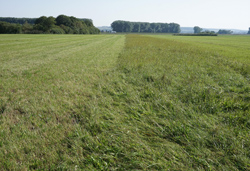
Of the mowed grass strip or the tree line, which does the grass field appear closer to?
the mowed grass strip

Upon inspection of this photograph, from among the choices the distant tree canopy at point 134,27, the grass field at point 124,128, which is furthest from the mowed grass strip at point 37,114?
the distant tree canopy at point 134,27

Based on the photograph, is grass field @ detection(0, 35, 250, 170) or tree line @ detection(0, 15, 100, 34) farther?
tree line @ detection(0, 15, 100, 34)

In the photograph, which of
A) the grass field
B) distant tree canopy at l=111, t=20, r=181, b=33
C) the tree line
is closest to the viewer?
the grass field

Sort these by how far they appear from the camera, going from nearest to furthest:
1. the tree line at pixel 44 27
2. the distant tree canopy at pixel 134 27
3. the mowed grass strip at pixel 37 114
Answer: the mowed grass strip at pixel 37 114 < the tree line at pixel 44 27 < the distant tree canopy at pixel 134 27

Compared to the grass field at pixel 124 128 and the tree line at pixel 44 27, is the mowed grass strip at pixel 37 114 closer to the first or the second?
the grass field at pixel 124 128

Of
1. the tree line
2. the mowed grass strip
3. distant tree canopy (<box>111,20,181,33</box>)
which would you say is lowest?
the mowed grass strip

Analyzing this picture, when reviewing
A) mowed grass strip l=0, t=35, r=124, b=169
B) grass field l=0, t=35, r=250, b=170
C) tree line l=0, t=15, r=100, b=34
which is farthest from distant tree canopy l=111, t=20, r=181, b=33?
grass field l=0, t=35, r=250, b=170

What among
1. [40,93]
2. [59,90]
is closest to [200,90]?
[59,90]

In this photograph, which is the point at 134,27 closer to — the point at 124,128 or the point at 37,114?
the point at 37,114

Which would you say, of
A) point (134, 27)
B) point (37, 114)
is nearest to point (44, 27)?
point (37, 114)

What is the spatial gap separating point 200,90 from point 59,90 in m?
4.48

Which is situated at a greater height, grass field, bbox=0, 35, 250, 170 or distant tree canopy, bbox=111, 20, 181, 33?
distant tree canopy, bbox=111, 20, 181, 33

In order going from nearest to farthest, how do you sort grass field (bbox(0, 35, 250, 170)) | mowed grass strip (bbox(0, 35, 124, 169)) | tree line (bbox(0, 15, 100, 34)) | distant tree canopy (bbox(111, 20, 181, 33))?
grass field (bbox(0, 35, 250, 170)), mowed grass strip (bbox(0, 35, 124, 169)), tree line (bbox(0, 15, 100, 34)), distant tree canopy (bbox(111, 20, 181, 33))

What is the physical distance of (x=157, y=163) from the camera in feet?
6.24
